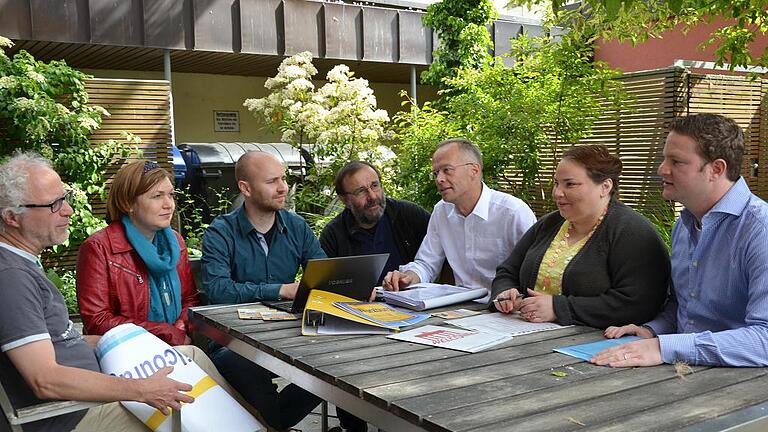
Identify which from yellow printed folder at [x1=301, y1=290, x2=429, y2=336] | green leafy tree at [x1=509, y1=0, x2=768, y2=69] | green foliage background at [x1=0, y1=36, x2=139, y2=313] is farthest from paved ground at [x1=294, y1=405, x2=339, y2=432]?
green foliage background at [x1=0, y1=36, x2=139, y2=313]

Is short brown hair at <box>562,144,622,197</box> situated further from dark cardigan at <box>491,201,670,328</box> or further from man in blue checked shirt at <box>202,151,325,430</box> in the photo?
man in blue checked shirt at <box>202,151,325,430</box>

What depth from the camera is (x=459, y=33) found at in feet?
36.3

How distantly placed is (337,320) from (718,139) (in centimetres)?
153

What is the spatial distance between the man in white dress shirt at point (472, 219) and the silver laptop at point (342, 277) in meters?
0.54

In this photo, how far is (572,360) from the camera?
227cm

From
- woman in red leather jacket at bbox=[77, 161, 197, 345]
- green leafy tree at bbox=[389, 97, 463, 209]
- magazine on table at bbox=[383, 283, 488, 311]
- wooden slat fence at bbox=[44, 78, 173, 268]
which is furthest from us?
wooden slat fence at bbox=[44, 78, 173, 268]

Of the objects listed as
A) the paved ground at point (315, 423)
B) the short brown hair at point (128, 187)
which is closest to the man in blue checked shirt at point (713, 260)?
the short brown hair at point (128, 187)

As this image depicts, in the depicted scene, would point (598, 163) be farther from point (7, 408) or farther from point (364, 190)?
point (7, 408)

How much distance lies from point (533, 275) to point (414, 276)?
85cm

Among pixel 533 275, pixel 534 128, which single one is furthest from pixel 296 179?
pixel 533 275

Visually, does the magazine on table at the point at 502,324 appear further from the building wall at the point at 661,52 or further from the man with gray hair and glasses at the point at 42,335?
the building wall at the point at 661,52

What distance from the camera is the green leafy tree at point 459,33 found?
10.9 m

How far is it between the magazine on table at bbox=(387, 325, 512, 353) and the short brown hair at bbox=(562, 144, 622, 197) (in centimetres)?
82

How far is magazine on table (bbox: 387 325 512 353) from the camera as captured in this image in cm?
246
